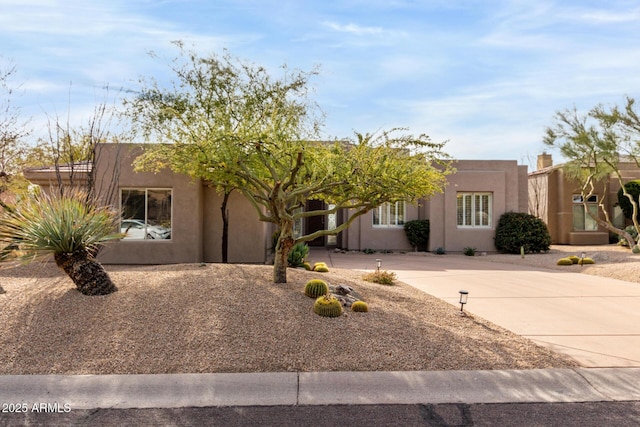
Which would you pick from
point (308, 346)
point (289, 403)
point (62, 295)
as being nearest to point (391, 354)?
point (308, 346)

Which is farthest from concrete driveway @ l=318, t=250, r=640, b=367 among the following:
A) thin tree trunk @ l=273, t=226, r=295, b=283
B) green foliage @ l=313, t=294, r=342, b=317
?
thin tree trunk @ l=273, t=226, r=295, b=283

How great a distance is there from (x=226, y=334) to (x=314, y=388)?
65.5 inches

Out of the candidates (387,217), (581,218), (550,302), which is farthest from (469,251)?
(550,302)

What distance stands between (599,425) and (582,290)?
820cm

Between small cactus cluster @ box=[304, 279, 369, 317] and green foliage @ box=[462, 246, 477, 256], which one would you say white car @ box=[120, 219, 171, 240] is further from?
green foliage @ box=[462, 246, 477, 256]

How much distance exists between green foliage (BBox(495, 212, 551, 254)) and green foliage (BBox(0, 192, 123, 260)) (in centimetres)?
1693

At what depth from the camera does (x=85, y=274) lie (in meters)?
7.75

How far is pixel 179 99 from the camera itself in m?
10.6

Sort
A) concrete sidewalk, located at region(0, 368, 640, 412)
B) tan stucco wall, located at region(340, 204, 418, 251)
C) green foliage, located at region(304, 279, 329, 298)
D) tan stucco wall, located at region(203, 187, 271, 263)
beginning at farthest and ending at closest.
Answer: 1. tan stucco wall, located at region(340, 204, 418, 251)
2. tan stucco wall, located at region(203, 187, 271, 263)
3. green foliage, located at region(304, 279, 329, 298)
4. concrete sidewalk, located at region(0, 368, 640, 412)

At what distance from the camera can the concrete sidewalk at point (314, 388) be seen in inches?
195

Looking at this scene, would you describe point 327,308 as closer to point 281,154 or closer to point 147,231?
point 281,154

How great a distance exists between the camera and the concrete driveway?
6957 millimetres

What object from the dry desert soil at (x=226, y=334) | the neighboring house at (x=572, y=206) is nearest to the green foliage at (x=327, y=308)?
the dry desert soil at (x=226, y=334)

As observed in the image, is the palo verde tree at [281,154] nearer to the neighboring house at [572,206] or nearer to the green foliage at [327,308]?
the green foliage at [327,308]
